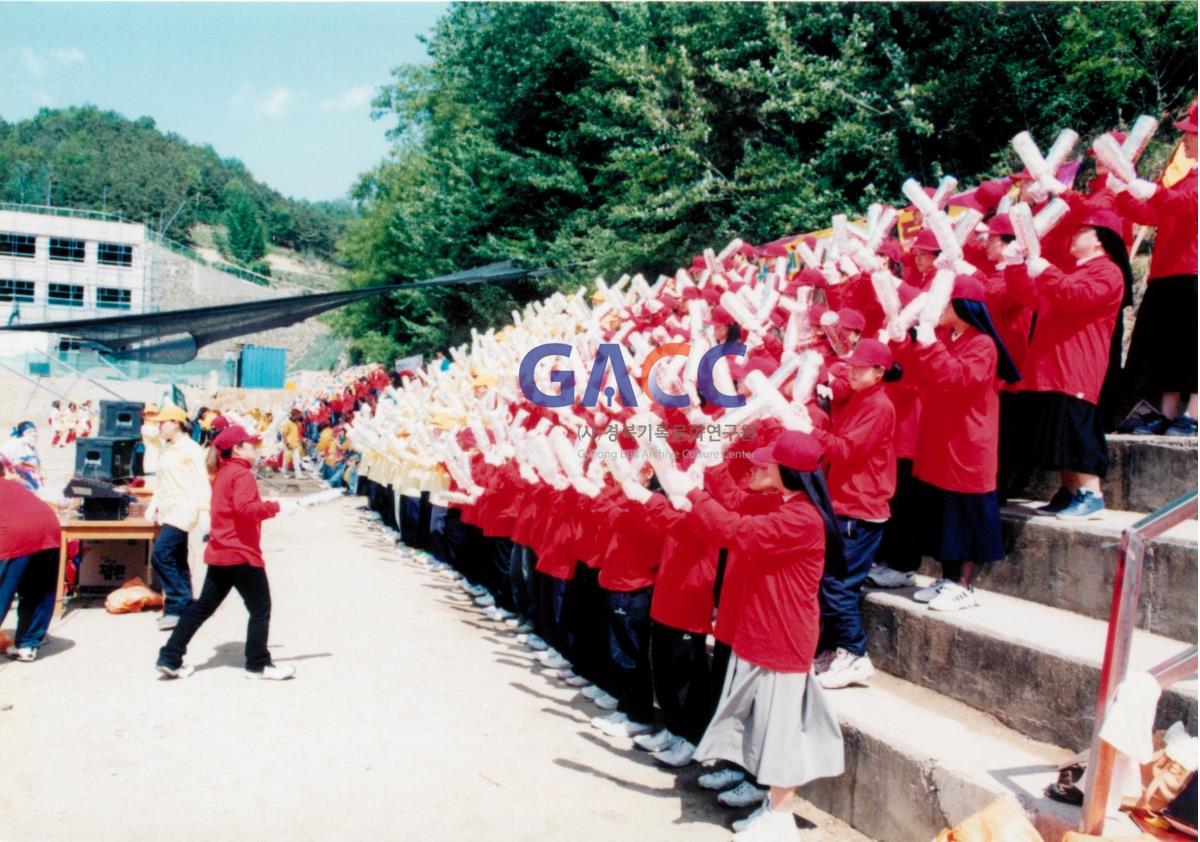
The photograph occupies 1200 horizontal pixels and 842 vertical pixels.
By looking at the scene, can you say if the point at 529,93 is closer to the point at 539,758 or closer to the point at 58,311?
the point at 539,758

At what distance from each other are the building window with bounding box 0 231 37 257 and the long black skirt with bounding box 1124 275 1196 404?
62935mm

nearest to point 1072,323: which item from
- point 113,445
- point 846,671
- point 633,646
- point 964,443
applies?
point 964,443

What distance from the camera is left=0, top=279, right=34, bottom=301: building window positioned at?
54509 mm

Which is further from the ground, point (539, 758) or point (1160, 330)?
point (1160, 330)

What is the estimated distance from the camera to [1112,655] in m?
2.94

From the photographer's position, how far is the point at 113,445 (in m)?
9.71

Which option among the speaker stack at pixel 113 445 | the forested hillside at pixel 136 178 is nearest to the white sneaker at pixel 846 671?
the speaker stack at pixel 113 445

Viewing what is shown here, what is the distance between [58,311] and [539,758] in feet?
174

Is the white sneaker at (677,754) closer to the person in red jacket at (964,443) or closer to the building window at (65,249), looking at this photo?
the person in red jacket at (964,443)

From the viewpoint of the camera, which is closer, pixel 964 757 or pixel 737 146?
pixel 964 757

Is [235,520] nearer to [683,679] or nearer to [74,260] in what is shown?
[683,679]

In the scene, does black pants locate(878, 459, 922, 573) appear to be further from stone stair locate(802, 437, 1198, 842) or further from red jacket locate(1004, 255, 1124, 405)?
red jacket locate(1004, 255, 1124, 405)

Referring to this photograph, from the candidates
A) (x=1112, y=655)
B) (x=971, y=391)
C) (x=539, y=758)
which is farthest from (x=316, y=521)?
(x=1112, y=655)

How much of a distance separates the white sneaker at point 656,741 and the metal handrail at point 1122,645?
8.28 feet
